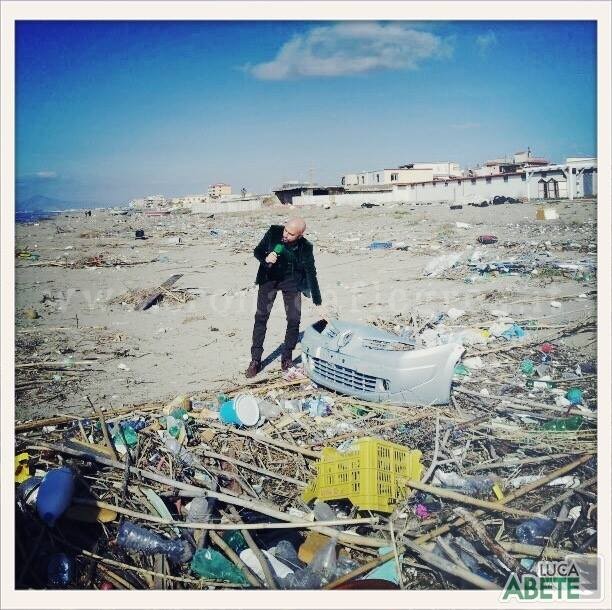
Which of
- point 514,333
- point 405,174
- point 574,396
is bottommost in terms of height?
point 574,396


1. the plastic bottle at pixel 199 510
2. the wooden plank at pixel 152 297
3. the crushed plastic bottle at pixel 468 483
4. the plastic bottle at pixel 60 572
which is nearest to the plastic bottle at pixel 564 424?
the crushed plastic bottle at pixel 468 483

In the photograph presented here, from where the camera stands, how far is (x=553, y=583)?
244cm

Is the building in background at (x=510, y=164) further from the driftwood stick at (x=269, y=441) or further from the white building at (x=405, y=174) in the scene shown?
the driftwood stick at (x=269, y=441)

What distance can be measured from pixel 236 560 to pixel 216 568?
4.1 inches

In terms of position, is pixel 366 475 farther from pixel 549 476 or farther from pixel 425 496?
pixel 549 476

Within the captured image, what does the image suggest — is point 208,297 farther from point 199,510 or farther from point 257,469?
point 199,510

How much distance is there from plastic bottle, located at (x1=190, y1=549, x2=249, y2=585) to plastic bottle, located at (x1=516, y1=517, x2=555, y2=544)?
4.67 ft

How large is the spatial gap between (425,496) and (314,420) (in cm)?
109

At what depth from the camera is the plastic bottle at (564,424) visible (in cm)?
336

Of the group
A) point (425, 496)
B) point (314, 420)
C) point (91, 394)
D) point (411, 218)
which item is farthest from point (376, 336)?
point (411, 218)

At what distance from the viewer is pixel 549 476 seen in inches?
114

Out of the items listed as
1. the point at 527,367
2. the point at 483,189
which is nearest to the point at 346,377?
the point at 527,367

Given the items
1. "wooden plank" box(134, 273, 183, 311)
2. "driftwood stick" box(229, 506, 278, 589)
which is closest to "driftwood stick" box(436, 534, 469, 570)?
"driftwood stick" box(229, 506, 278, 589)

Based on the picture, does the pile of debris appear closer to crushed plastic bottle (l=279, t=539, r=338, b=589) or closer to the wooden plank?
crushed plastic bottle (l=279, t=539, r=338, b=589)
